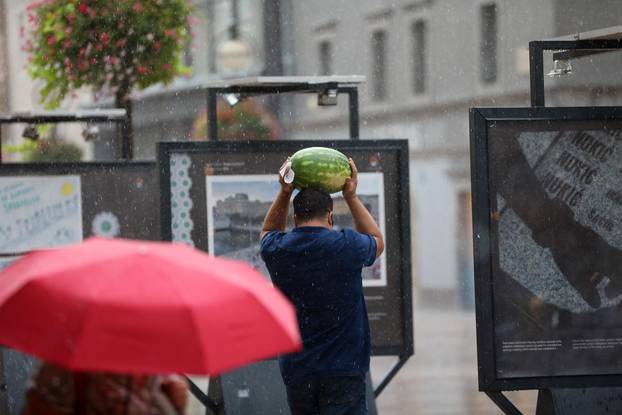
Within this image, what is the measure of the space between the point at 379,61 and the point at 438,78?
8.23ft

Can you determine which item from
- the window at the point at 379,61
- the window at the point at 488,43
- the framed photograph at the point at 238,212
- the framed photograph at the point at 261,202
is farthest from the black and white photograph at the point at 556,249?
the window at the point at 379,61

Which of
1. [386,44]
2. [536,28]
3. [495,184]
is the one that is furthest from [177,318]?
[386,44]

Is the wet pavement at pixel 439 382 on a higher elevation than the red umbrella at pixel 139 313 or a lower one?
lower

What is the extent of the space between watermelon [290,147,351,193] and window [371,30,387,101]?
99.5 ft

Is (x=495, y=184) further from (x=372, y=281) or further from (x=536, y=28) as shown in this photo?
(x=536, y=28)

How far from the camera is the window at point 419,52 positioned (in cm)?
3531

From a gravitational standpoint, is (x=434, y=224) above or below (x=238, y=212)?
below

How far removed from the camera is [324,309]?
20.3ft

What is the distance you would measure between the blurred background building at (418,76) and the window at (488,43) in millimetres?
32

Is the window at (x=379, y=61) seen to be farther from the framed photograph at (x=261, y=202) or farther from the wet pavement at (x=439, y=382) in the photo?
the framed photograph at (x=261, y=202)

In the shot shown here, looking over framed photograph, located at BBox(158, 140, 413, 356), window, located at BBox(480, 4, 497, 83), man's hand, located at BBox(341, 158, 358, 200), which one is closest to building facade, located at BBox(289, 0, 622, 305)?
window, located at BBox(480, 4, 497, 83)

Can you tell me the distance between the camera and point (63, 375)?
4.05 meters

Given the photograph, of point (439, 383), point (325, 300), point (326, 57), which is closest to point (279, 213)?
point (325, 300)

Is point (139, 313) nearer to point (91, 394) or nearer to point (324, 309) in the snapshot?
point (91, 394)
